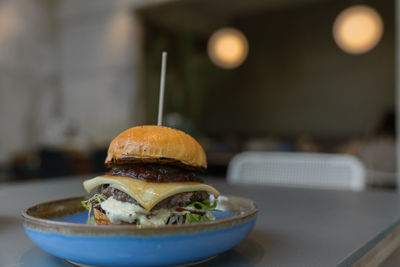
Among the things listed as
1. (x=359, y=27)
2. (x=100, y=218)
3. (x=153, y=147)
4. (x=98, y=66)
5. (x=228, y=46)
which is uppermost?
(x=359, y=27)

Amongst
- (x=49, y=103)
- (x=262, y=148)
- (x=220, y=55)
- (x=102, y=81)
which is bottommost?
(x=262, y=148)

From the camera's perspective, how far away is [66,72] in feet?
20.7

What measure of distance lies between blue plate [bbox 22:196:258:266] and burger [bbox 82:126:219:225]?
0.10 m

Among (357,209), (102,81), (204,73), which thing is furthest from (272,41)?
(357,209)

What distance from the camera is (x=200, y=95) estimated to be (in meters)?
7.76

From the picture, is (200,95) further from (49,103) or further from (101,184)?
(101,184)

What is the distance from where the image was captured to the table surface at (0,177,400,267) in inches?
20.4

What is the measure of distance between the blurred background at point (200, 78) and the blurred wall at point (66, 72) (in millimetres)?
17

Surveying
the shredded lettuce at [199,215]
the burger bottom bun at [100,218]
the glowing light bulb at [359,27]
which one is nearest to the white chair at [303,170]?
the shredded lettuce at [199,215]

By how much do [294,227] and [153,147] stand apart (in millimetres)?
330

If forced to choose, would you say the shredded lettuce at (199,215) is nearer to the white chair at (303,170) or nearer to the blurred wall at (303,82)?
the white chair at (303,170)

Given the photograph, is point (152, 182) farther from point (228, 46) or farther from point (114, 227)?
point (228, 46)

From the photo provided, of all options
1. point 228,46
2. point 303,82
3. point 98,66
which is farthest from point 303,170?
point 303,82

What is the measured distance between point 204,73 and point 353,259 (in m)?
7.26
